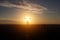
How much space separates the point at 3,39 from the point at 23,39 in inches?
119

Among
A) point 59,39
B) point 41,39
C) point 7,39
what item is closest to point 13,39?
point 7,39

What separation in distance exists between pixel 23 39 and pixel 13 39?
149cm

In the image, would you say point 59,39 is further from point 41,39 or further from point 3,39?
point 3,39

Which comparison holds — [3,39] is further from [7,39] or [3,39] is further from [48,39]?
[48,39]

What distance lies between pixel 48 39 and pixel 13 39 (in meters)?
5.34

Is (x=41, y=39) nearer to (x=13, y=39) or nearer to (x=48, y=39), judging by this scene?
(x=48, y=39)

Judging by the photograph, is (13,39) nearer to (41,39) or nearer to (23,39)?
(23,39)

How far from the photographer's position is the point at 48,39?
26484mm

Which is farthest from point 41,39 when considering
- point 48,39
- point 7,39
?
point 7,39

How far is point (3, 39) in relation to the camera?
85.5 feet

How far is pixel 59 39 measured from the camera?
1032 inches

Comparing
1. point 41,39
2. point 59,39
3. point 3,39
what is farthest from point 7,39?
point 59,39

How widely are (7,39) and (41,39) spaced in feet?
16.9

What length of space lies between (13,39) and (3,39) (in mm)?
1546
